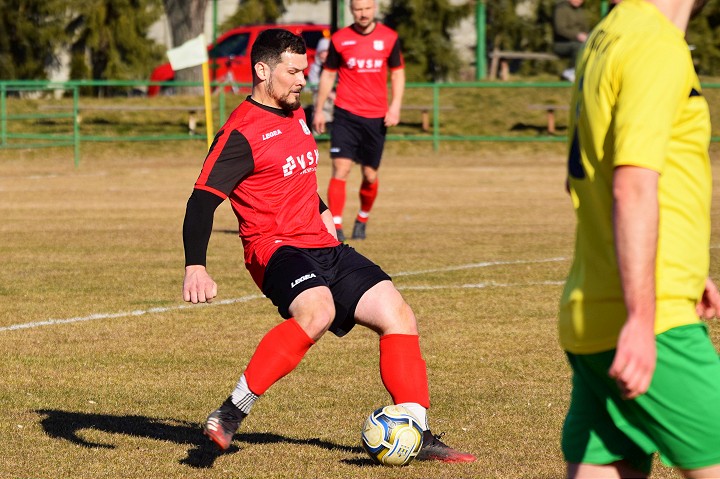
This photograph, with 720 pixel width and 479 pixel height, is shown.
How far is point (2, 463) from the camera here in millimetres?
5230

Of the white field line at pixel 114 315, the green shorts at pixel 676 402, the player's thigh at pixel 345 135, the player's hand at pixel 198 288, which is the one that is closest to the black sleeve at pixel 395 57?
the player's thigh at pixel 345 135

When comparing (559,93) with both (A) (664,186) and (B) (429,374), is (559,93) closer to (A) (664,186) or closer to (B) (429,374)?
(B) (429,374)

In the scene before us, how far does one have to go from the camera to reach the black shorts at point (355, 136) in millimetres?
12820

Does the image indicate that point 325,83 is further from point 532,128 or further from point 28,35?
point 28,35

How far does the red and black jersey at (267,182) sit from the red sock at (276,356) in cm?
42

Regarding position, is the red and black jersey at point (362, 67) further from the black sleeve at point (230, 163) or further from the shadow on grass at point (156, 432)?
the black sleeve at point (230, 163)

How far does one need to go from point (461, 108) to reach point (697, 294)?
2640cm

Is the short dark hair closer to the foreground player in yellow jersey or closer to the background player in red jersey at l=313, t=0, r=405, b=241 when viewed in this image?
the foreground player in yellow jersey

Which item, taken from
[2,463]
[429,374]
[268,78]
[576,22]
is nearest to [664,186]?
[268,78]

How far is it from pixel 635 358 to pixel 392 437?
2370mm

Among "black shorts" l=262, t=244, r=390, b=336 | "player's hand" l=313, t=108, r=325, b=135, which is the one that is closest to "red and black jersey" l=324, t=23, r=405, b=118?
"player's hand" l=313, t=108, r=325, b=135

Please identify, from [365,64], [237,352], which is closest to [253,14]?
[365,64]

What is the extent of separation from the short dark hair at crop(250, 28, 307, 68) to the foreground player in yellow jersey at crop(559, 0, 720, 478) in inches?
92.6

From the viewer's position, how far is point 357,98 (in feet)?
42.2
